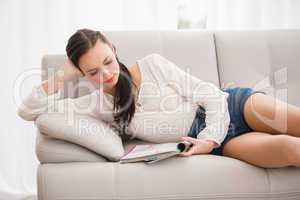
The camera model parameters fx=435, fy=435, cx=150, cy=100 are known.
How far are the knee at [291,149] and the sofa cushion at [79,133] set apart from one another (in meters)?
0.61

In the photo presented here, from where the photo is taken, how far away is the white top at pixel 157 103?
187cm

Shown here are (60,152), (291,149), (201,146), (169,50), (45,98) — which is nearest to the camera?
(291,149)

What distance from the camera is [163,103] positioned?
6.37 ft

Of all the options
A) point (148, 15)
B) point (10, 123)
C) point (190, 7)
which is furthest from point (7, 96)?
point (190, 7)

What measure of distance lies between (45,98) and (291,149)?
3.36ft

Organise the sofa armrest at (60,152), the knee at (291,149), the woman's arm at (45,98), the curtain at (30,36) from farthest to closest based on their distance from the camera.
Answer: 1. the curtain at (30,36)
2. the woman's arm at (45,98)
3. the sofa armrest at (60,152)
4. the knee at (291,149)

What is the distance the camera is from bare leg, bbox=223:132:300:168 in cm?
152

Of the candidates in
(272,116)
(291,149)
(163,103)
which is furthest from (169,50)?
(291,149)

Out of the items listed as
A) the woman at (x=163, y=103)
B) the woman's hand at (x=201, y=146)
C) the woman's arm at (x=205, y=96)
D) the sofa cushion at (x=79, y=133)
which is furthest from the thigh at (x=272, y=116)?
the sofa cushion at (x=79, y=133)

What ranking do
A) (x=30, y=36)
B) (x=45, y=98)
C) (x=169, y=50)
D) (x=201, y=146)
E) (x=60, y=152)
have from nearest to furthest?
(x=60, y=152), (x=201, y=146), (x=45, y=98), (x=169, y=50), (x=30, y=36)

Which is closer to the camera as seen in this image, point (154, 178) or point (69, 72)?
point (154, 178)

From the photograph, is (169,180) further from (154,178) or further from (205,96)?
(205,96)

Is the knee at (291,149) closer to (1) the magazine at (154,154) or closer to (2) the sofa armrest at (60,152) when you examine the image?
(1) the magazine at (154,154)

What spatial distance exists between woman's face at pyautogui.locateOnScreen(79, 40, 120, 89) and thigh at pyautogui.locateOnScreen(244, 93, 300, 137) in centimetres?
61
